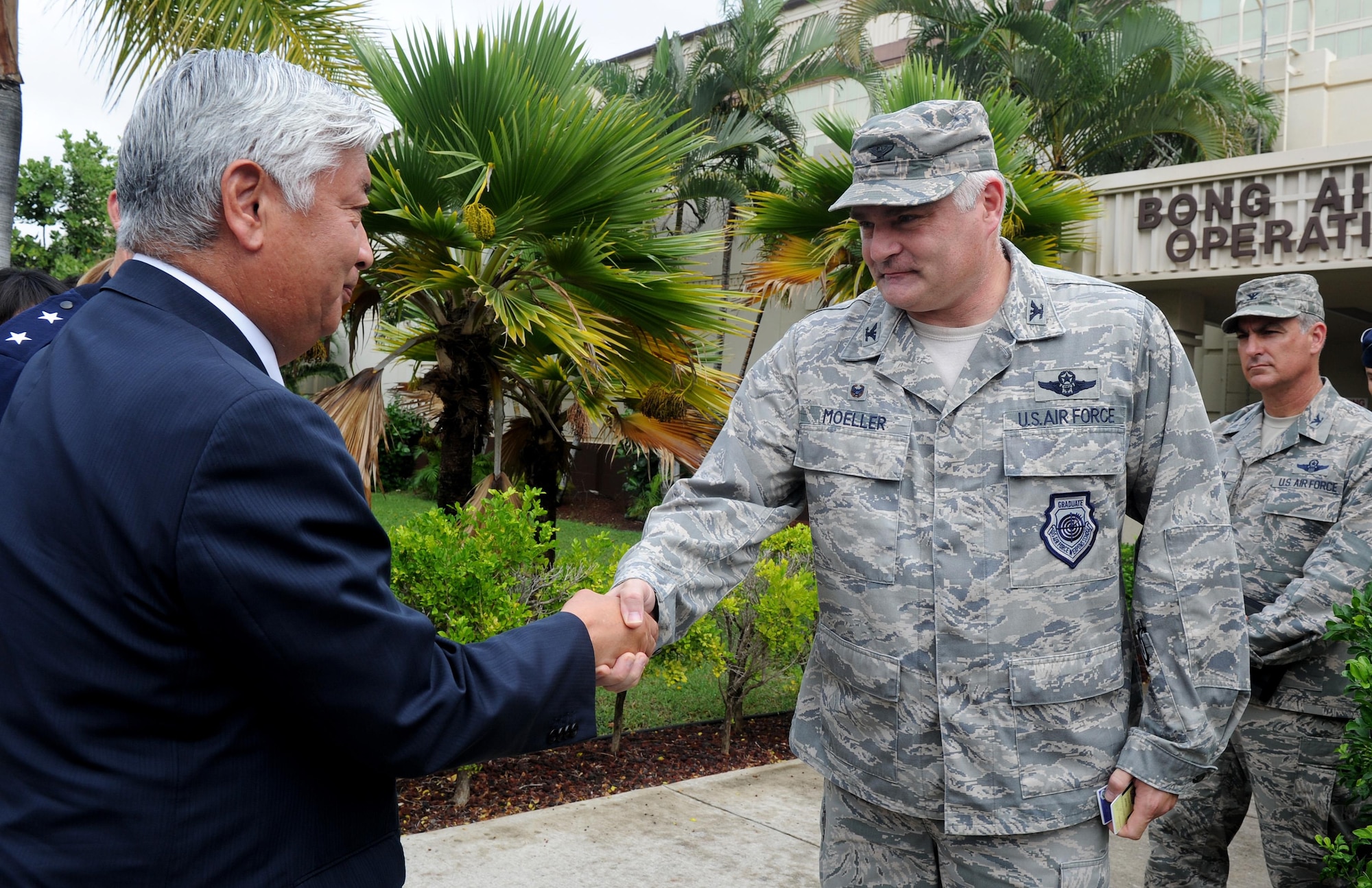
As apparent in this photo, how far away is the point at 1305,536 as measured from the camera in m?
3.41

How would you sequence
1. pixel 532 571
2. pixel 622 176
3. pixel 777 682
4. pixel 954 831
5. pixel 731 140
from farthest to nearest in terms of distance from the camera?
1. pixel 731 140
2. pixel 777 682
3. pixel 622 176
4. pixel 532 571
5. pixel 954 831

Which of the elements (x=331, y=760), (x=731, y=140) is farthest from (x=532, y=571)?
(x=731, y=140)

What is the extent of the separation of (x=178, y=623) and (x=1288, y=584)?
10.9 feet

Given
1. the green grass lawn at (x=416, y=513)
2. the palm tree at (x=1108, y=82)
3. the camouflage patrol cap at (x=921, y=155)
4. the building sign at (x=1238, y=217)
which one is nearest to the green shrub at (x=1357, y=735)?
the camouflage patrol cap at (x=921, y=155)

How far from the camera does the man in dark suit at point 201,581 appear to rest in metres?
1.21

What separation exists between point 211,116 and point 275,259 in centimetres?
19

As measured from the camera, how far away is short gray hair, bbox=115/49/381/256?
1.37 m

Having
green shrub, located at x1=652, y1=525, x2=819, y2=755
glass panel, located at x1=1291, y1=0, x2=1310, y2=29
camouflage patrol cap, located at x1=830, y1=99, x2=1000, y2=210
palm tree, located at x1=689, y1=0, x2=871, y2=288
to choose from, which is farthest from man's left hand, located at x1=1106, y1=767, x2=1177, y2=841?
glass panel, located at x1=1291, y1=0, x2=1310, y2=29

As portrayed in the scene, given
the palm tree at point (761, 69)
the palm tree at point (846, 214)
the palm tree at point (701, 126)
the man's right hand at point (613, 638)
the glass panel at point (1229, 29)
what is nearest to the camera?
the man's right hand at point (613, 638)

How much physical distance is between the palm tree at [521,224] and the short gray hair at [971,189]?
9.55ft

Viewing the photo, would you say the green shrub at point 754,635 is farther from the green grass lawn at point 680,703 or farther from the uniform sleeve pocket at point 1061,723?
the uniform sleeve pocket at point 1061,723

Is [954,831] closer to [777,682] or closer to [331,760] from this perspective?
[331,760]

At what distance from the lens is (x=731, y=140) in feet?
49.6

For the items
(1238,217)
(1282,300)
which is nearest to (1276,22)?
(1238,217)
